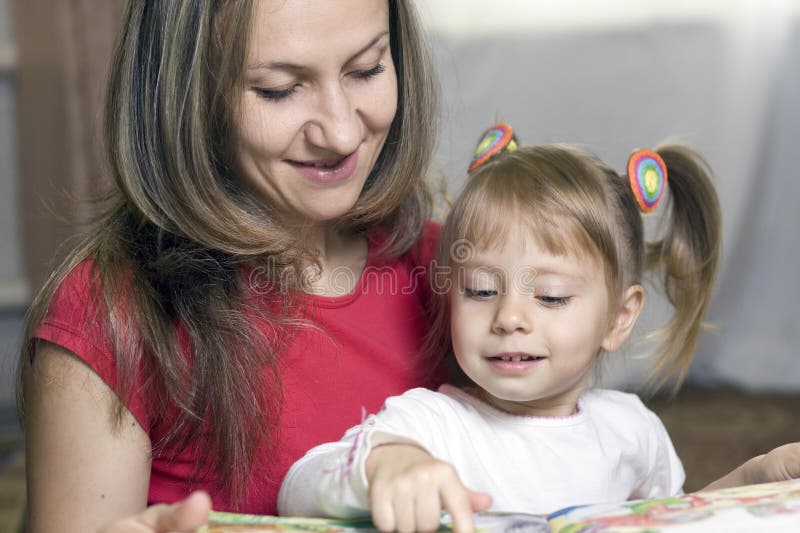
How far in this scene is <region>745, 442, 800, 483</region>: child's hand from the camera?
996 mm

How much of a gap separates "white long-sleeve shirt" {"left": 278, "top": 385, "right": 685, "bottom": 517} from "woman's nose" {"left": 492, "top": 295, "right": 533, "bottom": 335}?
125 mm

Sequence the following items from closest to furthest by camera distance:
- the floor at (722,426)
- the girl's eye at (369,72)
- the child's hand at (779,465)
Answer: the child's hand at (779,465) < the girl's eye at (369,72) < the floor at (722,426)

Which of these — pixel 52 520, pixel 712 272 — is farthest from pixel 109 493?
pixel 712 272

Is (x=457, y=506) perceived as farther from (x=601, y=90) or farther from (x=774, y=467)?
(x=601, y=90)

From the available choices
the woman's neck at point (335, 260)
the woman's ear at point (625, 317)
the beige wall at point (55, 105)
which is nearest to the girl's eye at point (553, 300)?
the woman's ear at point (625, 317)

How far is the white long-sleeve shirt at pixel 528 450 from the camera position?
1.02 meters

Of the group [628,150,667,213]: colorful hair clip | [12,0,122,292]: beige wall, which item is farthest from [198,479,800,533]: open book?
[12,0,122,292]: beige wall

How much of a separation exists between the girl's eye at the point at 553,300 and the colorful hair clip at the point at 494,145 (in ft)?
0.72

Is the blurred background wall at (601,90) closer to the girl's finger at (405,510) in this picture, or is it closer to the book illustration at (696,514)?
the book illustration at (696,514)

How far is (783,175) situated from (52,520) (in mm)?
2225

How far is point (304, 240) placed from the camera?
1.25 m

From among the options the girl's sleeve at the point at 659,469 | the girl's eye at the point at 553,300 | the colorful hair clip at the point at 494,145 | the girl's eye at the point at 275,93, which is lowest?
the girl's sleeve at the point at 659,469

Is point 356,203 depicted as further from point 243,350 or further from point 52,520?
point 52,520

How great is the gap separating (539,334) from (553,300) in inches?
1.7
